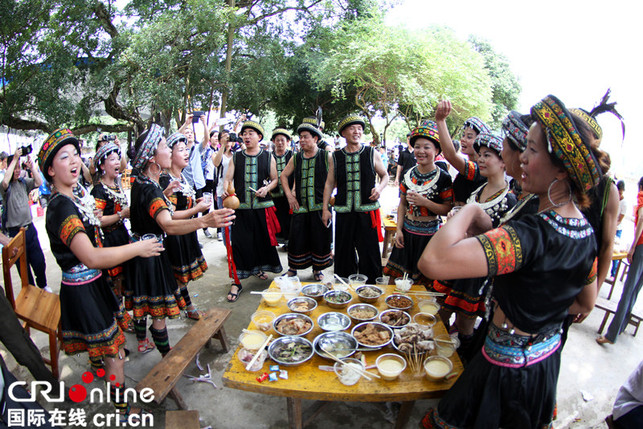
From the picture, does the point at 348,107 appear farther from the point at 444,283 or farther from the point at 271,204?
the point at 444,283

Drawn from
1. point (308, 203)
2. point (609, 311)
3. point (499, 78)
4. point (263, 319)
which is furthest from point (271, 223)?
point (499, 78)

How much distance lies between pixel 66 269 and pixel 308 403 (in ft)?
6.81

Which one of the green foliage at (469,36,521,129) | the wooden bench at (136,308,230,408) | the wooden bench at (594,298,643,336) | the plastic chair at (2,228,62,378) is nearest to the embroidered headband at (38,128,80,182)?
the plastic chair at (2,228,62,378)

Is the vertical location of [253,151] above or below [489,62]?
below

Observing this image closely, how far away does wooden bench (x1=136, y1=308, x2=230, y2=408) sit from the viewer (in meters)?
2.39

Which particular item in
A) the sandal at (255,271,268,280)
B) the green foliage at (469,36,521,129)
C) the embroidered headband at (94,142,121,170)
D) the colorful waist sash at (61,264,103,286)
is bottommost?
the sandal at (255,271,268,280)

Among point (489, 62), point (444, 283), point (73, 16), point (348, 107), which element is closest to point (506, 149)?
point (444, 283)

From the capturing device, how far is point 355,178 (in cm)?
412

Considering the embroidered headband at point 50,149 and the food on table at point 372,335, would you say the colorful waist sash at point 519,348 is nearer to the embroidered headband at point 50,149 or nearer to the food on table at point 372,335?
the food on table at point 372,335

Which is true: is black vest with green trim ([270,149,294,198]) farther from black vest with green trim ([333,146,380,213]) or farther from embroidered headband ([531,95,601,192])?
embroidered headband ([531,95,601,192])

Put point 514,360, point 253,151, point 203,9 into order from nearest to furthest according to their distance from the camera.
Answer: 1. point 514,360
2. point 253,151
3. point 203,9

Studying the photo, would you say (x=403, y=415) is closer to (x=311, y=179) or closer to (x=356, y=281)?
(x=356, y=281)

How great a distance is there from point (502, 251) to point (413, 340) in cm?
108

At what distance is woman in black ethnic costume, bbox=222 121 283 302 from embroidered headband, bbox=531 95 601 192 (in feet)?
11.6
